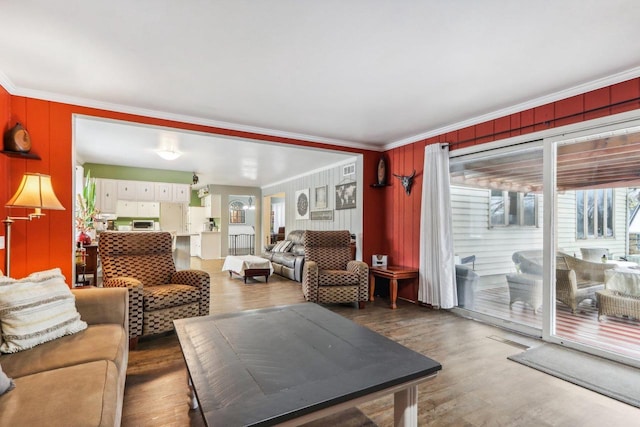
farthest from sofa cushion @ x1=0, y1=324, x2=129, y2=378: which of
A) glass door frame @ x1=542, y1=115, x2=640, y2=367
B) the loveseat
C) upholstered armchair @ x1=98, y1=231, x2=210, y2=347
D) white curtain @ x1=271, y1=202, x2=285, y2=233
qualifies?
white curtain @ x1=271, y1=202, x2=285, y2=233

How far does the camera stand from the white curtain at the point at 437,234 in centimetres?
407

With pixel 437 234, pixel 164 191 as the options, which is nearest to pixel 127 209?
pixel 164 191

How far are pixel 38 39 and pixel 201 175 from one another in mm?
6204

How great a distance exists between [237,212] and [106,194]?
6183 mm

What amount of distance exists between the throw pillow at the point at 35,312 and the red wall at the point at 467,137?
398 centimetres

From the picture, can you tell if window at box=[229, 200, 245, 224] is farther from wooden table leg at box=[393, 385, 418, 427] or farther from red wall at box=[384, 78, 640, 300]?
wooden table leg at box=[393, 385, 418, 427]

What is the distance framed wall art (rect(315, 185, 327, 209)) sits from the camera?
281 inches

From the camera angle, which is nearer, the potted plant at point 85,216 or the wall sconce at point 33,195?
the wall sconce at point 33,195

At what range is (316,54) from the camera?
2387 millimetres

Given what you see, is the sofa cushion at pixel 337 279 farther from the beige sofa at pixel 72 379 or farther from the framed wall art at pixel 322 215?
the framed wall art at pixel 322 215

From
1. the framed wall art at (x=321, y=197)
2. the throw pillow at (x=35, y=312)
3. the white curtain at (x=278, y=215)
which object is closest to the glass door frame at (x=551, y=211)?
the throw pillow at (x=35, y=312)

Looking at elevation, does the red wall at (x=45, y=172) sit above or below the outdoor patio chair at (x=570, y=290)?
above

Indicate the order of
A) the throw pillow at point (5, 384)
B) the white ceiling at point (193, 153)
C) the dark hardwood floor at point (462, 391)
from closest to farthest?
the throw pillow at point (5, 384) < the dark hardwood floor at point (462, 391) < the white ceiling at point (193, 153)

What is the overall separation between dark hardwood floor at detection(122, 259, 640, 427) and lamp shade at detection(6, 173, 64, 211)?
57.6 inches
